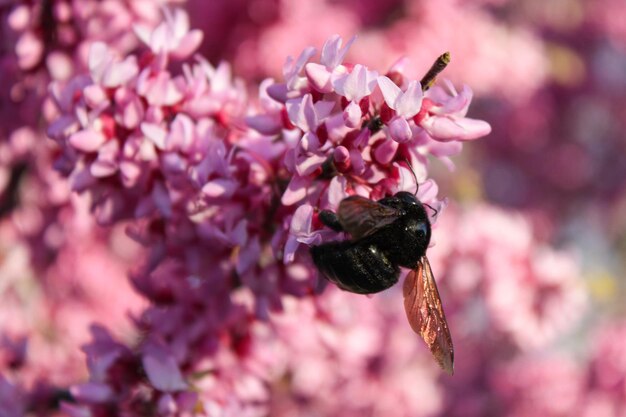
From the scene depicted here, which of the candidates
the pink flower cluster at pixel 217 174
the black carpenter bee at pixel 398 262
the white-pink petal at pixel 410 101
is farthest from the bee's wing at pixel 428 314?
the white-pink petal at pixel 410 101

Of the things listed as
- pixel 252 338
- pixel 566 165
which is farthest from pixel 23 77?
pixel 566 165

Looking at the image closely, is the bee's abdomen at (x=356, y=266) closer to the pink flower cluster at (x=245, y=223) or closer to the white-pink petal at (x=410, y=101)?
the pink flower cluster at (x=245, y=223)

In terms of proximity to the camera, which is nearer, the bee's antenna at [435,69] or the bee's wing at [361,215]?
the bee's wing at [361,215]

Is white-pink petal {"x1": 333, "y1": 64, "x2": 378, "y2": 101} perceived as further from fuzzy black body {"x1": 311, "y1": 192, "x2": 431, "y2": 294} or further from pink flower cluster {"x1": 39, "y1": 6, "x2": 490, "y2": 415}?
fuzzy black body {"x1": 311, "y1": 192, "x2": 431, "y2": 294}

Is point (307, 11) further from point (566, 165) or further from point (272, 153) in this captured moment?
point (566, 165)

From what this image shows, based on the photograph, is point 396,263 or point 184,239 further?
point 184,239

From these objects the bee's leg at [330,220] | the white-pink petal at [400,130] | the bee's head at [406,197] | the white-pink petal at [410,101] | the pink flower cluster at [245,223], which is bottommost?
the pink flower cluster at [245,223]

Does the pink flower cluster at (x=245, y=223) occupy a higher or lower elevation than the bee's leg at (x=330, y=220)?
lower
